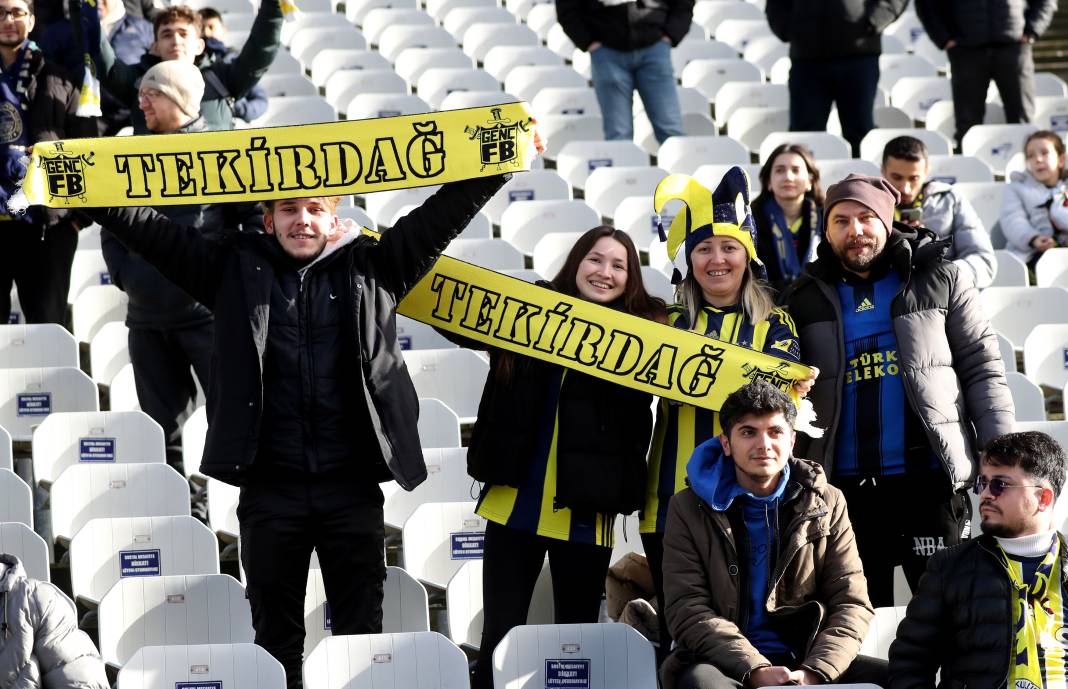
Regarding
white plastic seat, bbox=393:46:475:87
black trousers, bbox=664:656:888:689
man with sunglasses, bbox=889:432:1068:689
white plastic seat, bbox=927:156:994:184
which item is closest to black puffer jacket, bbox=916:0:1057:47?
white plastic seat, bbox=927:156:994:184

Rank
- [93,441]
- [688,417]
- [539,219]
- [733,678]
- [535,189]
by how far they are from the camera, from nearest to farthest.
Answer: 1. [733,678]
2. [688,417]
3. [93,441]
4. [539,219]
5. [535,189]

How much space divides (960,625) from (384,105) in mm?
6287

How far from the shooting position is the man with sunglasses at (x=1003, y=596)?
165 inches

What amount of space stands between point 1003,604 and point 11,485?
3.29 m

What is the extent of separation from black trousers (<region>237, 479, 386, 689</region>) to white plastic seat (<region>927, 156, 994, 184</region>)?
17.1ft

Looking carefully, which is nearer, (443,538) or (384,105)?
(443,538)

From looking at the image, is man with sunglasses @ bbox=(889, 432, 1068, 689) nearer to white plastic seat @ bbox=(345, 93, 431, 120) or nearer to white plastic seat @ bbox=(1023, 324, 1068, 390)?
white plastic seat @ bbox=(1023, 324, 1068, 390)

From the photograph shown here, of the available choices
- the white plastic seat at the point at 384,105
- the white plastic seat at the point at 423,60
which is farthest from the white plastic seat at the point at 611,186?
the white plastic seat at the point at 423,60

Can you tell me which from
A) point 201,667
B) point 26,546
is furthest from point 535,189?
point 201,667

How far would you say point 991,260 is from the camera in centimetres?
631

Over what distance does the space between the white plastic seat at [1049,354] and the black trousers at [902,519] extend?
2.05 metres

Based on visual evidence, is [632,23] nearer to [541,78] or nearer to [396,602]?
[541,78]

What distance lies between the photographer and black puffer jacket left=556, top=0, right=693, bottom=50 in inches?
354

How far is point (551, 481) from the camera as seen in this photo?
190 inches
